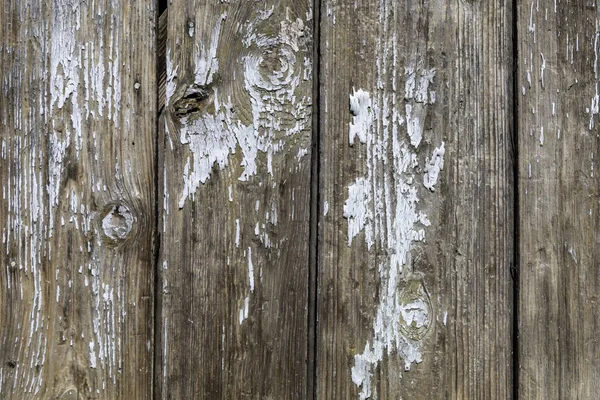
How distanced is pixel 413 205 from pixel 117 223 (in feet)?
1.35

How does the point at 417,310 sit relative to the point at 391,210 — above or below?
below

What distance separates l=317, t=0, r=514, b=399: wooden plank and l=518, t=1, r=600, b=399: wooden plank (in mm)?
27

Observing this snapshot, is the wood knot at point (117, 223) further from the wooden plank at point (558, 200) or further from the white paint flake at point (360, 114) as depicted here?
the wooden plank at point (558, 200)

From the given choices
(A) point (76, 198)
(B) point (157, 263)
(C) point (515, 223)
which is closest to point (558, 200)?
(C) point (515, 223)

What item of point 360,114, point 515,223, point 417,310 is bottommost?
point 417,310

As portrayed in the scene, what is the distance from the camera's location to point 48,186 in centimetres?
83

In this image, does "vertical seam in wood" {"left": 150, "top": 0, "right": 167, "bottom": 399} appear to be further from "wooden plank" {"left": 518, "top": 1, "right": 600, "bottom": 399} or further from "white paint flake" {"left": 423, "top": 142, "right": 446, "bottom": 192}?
"wooden plank" {"left": 518, "top": 1, "right": 600, "bottom": 399}

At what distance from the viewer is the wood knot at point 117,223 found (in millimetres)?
825

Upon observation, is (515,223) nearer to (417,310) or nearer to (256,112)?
(417,310)

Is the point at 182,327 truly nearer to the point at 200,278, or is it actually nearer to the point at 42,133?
the point at 200,278

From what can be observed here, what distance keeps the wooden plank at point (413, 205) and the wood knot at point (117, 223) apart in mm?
267

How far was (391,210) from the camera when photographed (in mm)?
827

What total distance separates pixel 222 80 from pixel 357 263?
12.4 inches

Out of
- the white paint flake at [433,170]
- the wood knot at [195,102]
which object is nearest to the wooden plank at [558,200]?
the white paint flake at [433,170]
